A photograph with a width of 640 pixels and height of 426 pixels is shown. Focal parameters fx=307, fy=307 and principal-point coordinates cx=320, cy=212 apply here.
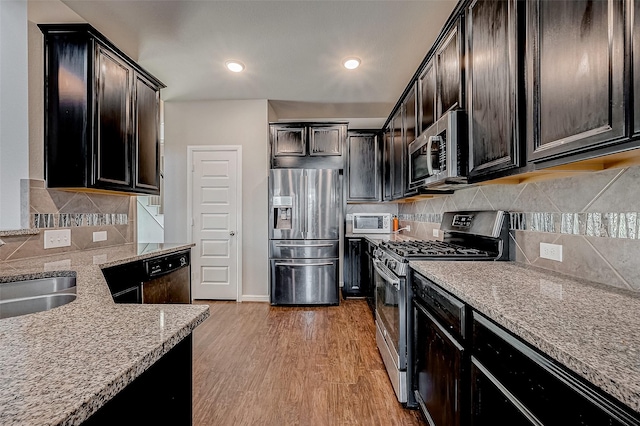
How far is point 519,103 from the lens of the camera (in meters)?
1.36

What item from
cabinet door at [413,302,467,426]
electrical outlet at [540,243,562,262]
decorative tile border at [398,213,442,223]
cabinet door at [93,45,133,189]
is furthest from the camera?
decorative tile border at [398,213,442,223]

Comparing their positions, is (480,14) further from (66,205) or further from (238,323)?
(238,323)

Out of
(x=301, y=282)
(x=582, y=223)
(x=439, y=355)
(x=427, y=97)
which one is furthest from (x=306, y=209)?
(x=582, y=223)

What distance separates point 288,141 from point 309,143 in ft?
1.01

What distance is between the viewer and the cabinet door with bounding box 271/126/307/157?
14.5ft

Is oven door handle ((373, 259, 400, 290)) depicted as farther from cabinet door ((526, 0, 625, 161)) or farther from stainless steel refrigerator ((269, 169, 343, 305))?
stainless steel refrigerator ((269, 169, 343, 305))

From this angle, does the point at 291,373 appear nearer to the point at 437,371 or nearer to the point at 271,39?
the point at 437,371

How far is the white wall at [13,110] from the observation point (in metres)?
1.92

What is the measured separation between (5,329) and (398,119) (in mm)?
3534

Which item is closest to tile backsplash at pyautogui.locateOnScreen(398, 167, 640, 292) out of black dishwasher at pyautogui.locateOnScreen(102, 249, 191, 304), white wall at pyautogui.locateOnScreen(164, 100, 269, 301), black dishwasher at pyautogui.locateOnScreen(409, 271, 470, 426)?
black dishwasher at pyautogui.locateOnScreen(409, 271, 470, 426)

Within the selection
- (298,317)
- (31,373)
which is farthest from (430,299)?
(298,317)

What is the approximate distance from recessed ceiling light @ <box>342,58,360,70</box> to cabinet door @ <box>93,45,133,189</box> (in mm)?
1922

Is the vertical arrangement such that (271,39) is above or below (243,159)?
above

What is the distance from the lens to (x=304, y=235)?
396 cm
